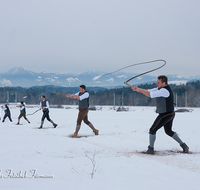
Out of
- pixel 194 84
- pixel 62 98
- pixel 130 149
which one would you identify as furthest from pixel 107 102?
pixel 130 149

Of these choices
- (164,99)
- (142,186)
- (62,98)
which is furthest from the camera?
(62,98)

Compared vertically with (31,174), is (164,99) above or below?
above

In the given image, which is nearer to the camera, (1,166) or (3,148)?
(1,166)

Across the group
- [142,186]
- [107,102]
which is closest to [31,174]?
[142,186]

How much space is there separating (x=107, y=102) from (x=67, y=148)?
102 m

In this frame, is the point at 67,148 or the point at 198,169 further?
the point at 67,148

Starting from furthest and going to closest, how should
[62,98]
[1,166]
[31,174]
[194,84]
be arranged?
[62,98]
[194,84]
[1,166]
[31,174]

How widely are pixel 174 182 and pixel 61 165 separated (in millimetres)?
2089

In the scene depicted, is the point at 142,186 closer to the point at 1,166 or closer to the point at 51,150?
the point at 1,166

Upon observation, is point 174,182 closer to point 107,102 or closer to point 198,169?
point 198,169

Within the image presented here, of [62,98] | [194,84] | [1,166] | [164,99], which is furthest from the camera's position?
[62,98]

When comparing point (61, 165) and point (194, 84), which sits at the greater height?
point (194, 84)

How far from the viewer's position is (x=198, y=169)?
4.20 metres

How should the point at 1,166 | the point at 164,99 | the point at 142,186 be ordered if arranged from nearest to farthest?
the point at 142,186 < the point at 1,166 < the point at 164,99
